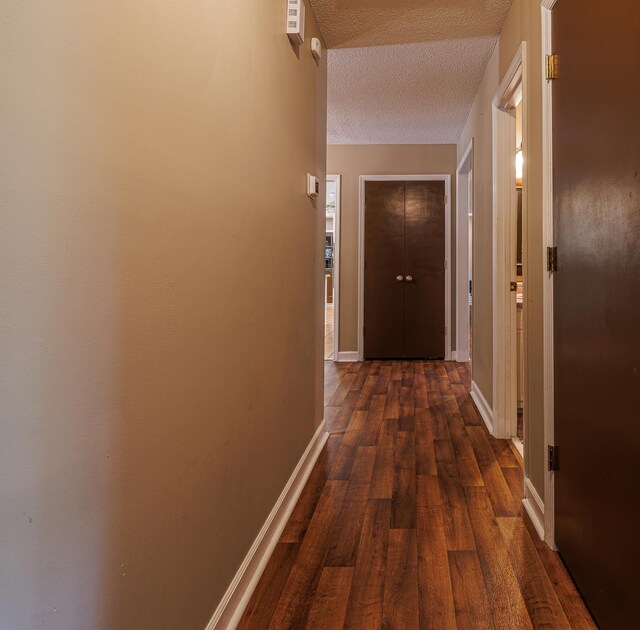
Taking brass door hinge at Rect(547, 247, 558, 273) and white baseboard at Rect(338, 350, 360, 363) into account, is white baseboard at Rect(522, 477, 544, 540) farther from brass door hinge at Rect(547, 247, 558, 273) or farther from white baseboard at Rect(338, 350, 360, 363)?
white baseboard at Rect(338, 350, 360, 363)

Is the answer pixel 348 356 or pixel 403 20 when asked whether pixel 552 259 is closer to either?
pixel 403 20

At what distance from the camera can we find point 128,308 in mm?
869

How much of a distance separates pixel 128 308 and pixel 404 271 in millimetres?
5152

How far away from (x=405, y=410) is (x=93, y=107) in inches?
129

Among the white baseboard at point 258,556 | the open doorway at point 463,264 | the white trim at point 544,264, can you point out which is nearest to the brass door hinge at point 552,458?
the white trim at point 544,264

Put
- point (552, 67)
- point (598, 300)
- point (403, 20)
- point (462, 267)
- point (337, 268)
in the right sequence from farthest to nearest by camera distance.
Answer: point (337, 268)
point (462, 267)
point (403, 20)
point (552, 67)
point (598, 300)

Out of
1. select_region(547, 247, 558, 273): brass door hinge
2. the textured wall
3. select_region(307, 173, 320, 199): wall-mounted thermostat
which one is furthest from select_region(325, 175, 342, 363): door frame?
select_region(547, 247, 558, 273): brass door hinge

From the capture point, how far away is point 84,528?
2.51 feet

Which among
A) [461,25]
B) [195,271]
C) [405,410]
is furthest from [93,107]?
[405,410]

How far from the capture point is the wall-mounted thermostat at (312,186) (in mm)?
2543

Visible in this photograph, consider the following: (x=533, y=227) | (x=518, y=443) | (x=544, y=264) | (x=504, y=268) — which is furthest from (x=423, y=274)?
(x=544, y=264)

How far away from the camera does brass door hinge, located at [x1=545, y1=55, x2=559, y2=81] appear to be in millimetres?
1752

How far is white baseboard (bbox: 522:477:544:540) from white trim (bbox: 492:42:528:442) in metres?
0.94

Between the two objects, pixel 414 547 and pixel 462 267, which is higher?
pixel 462 267
